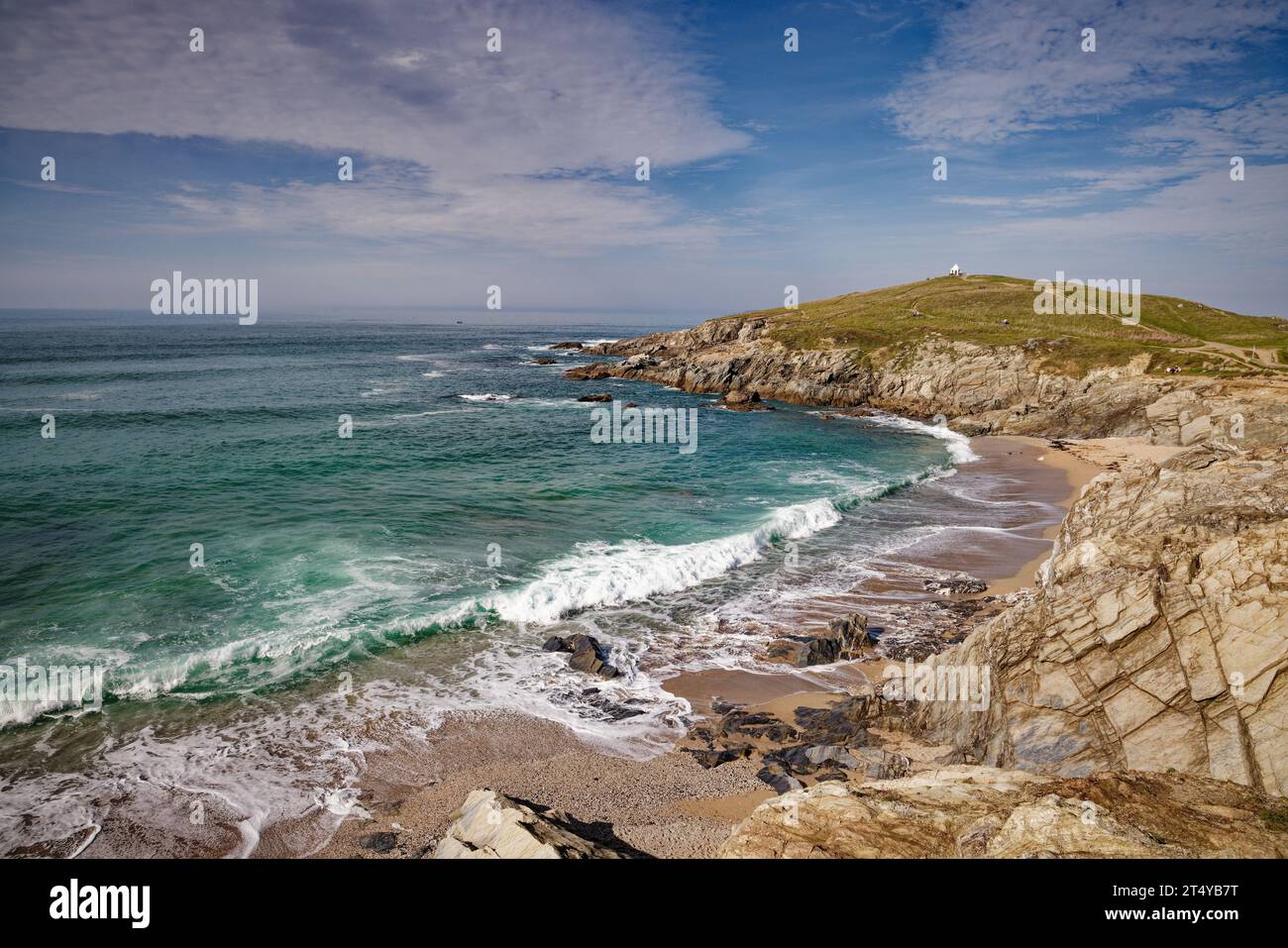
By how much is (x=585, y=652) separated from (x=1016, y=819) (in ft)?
48.7

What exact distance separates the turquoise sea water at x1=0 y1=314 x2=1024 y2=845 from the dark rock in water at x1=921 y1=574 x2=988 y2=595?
3319 millimetres

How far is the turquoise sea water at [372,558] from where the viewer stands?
1846 centimetres

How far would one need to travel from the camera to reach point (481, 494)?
3931cm

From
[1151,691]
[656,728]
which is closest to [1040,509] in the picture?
[1151,691]

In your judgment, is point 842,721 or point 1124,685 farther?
point 842,721

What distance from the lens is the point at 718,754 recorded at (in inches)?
643

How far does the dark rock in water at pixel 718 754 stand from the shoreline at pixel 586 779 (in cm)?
19


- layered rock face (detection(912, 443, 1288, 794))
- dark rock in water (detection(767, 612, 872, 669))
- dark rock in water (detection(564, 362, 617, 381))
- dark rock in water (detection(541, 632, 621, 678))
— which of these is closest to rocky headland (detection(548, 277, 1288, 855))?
layered rock face (detection(912, 443, 1288, 794))

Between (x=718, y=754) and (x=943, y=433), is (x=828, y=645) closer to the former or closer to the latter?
(x=718, y=754)

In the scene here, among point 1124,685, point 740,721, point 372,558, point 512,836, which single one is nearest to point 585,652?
point 740,721

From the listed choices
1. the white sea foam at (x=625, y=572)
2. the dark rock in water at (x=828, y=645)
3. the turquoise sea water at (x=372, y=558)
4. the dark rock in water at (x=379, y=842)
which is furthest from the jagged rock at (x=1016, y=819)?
the white sea foam at (x=625, y=572)

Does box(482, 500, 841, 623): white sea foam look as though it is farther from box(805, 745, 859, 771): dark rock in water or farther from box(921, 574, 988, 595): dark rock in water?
box(805, 745, 859, 771): dark rock in water

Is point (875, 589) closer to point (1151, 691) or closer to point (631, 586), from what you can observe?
point (631, 586)

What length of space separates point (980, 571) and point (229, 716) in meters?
28.6
